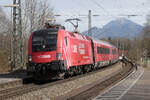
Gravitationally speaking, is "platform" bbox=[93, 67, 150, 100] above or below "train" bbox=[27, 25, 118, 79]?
below

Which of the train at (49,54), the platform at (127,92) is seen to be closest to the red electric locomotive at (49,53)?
the train at (49,54)

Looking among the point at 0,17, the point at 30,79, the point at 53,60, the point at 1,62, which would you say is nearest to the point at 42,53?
the point at 53,60

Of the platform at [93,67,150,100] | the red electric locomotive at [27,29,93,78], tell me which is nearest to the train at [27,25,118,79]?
the red electric locomotive at [27,29,93,78]

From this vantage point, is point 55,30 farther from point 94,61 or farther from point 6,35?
point 6,35

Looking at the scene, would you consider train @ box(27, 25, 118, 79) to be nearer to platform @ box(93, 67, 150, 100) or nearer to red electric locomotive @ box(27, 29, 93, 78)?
red electric locomotive @ box(27, 29, 93, 78)

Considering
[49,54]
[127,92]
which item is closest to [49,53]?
[49,54]

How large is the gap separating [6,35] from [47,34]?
20260 mm

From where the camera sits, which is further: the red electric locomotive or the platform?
the red electric locomotive

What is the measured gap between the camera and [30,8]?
28.1 meters

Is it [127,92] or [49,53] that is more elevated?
[49,53]

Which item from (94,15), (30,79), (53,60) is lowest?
(30,79)

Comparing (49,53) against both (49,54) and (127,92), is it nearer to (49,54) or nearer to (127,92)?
(49,54)

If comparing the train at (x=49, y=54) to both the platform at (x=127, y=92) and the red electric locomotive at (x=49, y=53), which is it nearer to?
the red electric locomotive at (x=49, y=53)

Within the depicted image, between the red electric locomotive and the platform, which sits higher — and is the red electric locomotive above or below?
above
